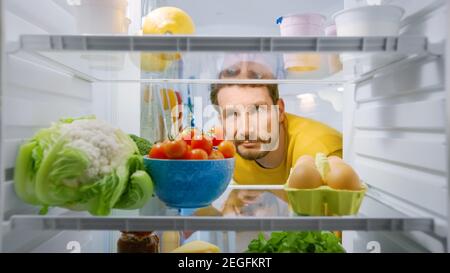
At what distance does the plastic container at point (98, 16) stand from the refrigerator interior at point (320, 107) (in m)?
0.07

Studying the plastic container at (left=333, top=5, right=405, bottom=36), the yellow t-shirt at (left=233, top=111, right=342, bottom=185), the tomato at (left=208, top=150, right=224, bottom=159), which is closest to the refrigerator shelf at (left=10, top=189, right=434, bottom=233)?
the tomato at (left=208, top=150, right=224, bottom=159)

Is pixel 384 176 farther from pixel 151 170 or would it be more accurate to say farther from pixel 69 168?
pixel 69 168

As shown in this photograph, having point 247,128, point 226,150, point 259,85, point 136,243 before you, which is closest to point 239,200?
point 226,150

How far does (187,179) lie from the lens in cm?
94

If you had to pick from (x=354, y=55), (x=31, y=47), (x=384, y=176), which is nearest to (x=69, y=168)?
(x=31, y=47)

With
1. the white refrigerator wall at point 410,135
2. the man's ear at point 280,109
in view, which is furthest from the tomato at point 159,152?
the man's ear at point 280,109

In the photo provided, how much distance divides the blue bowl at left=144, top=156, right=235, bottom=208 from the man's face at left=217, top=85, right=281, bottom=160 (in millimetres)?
640

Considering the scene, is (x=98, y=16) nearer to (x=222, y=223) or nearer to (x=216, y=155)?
(x=216, y=155)

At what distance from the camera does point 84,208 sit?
88 cm

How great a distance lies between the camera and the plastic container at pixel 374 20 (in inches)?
35.7

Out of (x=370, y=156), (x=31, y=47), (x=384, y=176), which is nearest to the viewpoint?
(x=31, y=47)

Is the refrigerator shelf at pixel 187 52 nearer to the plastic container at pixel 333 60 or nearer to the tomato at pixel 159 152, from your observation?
the plastic container at pixel 333 60
